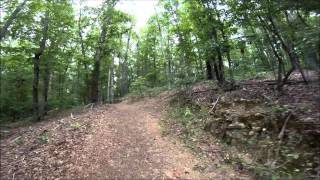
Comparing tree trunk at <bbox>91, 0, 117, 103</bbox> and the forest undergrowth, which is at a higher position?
tree trunk at <bbox>91, 0, 117, 103</bbox>

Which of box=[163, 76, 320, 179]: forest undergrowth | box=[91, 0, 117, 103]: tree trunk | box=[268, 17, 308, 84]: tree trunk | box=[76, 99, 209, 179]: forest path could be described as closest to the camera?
box=[163, 76, 320, 179]: forest undergrowth

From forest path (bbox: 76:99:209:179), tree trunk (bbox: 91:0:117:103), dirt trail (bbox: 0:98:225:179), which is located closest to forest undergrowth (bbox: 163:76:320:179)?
forest path (bbox: 76:99:209:179)

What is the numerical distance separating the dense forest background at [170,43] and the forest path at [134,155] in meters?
4.04

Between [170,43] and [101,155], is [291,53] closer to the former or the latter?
[101,155]

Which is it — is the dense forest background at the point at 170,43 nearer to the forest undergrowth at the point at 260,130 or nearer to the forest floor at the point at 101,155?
the forest undergrowth at the point at 260,130

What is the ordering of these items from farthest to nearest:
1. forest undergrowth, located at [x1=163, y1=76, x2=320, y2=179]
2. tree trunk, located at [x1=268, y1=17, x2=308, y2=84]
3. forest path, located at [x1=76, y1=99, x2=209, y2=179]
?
tree trunk, located at [x1=268, y1=17, x2=308, y2=84] → forest path, located at [x1=76, y1=99, x2=209, y2=179] → forest undergrowth, located at [x1=163, y1=76, x2=320, y2=179]

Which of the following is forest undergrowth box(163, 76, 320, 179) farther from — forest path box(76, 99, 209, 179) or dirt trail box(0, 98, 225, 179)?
dirt trail box(0, 98, 225, 179)

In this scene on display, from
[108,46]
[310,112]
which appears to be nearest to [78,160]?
[310,112]

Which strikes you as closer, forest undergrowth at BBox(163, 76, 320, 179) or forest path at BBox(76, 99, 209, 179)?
forest undergrowth at BBox(163, 76, 320, 179)

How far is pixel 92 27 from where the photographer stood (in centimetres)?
2286

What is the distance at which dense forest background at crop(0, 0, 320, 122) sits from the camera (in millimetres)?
9337

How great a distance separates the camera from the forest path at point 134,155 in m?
7.84

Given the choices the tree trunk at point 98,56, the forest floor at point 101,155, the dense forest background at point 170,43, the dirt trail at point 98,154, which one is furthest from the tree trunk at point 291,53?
the tree trunk at point 98,56

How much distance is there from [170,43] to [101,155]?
2043 centimetres
